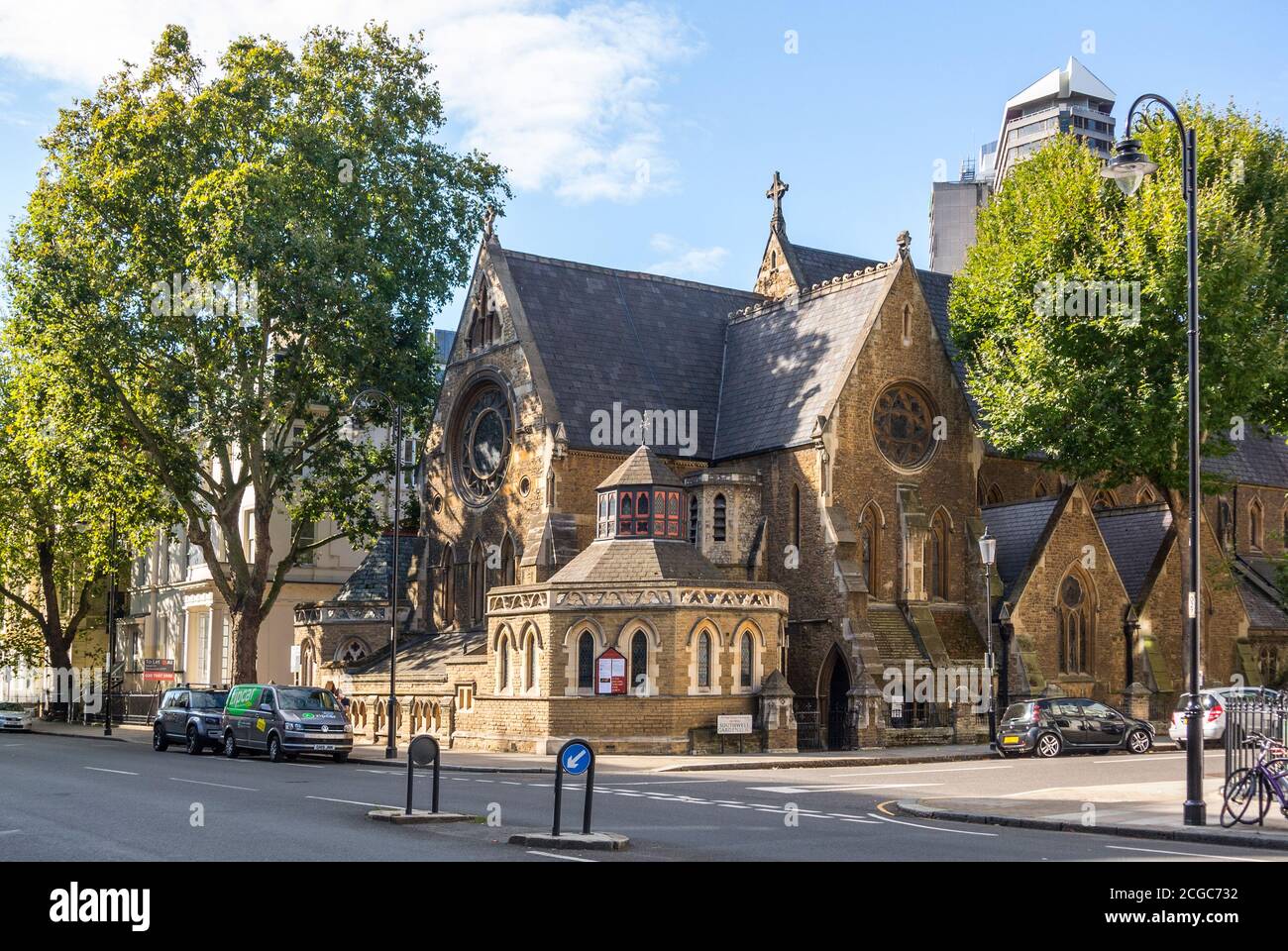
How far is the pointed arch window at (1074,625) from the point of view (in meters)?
41.2

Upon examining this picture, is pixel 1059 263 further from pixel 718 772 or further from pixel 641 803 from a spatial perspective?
pixel 641 803

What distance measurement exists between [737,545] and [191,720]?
15.4 metres

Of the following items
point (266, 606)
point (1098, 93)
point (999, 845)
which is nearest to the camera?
point (999, 845)

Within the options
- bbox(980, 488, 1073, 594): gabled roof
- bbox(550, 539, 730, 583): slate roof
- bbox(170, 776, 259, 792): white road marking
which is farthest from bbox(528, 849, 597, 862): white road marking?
bbox(980, 488, 1073, 594): gabled roof

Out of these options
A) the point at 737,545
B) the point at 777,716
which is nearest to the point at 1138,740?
the point at 777,716

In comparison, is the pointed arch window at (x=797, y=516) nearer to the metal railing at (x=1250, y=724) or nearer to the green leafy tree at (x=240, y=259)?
the green leafy tree at (x=240, y=259)

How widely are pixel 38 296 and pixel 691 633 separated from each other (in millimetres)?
21295

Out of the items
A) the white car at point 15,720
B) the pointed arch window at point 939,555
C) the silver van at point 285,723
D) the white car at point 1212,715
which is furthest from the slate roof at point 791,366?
the white car at point 15,720

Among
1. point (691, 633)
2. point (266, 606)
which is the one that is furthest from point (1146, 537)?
point (266, 606)

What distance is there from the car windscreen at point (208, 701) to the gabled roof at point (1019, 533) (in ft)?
70.3

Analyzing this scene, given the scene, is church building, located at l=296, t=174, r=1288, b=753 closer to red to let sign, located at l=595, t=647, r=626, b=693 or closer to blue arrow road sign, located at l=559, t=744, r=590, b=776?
red to let sign, located at l=595, t=647, r=626, b=693

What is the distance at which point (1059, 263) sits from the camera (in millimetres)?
38875

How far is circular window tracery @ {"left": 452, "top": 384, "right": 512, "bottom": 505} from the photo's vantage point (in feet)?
145

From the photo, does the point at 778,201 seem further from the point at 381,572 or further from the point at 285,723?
the point at 285,723
